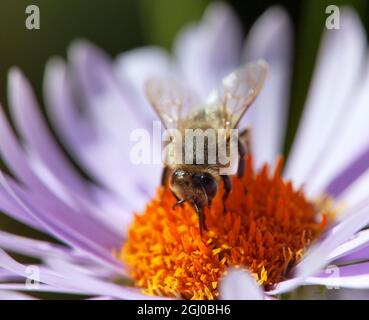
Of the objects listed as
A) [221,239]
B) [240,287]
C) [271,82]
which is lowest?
[240,287]

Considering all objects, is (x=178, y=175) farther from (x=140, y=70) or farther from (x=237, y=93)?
(x=140, y=70)

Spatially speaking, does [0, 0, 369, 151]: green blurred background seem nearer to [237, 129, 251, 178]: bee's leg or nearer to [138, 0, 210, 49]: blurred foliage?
[138, 0, 210, 49]: blurred foliage

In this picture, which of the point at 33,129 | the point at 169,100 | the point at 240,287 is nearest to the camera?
the point at 240,287

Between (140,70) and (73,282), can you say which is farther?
A: (140,70)

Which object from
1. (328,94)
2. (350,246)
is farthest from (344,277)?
(328,94)

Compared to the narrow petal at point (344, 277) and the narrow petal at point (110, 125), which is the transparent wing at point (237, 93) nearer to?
the narrow petal at point (344, 277)
